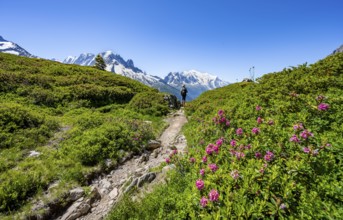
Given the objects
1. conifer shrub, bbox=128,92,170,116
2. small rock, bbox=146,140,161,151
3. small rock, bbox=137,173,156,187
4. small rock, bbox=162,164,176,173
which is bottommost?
small rock, bbox=146,140,161,151

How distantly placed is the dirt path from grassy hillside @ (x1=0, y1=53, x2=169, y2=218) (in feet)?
2.34

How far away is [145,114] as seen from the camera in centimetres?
1933

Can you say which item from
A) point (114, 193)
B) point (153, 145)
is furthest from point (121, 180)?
point (153, 145)

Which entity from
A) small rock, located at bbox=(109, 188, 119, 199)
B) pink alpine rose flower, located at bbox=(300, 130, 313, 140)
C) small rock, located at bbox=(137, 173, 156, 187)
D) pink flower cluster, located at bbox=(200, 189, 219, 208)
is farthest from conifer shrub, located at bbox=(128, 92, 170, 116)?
pink flower cluster, located at bbox=(200, 189, 219, 208)

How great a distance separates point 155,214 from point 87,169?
A: 5.40 metres

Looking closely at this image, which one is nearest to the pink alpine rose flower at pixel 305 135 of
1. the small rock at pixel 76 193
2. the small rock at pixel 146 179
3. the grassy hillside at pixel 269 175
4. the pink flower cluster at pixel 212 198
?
the grassy hillside at pixel 269 175

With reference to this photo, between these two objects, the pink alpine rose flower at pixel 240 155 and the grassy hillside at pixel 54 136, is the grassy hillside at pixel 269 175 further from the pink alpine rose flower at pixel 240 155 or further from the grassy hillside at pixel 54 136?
the grassy hillside at pixel 54 136

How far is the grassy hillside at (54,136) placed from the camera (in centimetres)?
746

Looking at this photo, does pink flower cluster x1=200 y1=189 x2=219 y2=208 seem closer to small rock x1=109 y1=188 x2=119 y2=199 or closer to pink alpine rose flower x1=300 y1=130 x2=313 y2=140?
pink alpine rose flower x1=300 y1=130 x2=313 y2=140

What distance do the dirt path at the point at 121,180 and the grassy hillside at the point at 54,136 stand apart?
0.71m

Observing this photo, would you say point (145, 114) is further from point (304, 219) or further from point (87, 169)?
point (304, 219)

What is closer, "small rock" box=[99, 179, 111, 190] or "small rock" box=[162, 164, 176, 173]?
"small rock" box=[162, 164, 176, 173]

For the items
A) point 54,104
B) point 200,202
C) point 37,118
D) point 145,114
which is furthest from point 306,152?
point 54,104

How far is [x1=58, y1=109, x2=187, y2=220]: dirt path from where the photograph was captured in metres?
6.76
